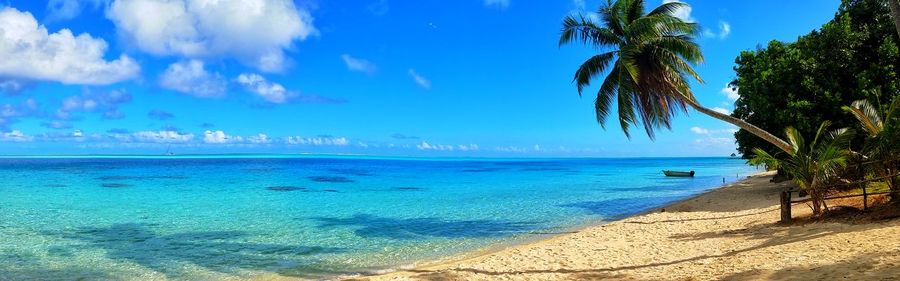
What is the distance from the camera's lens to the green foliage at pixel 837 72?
14.5 meters

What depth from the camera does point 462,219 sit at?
61.9 ft

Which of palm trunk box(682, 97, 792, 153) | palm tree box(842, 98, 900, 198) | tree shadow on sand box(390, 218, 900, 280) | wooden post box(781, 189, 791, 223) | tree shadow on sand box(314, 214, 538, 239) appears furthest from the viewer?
tree shadow on sand box(314, 214, 538, 239)

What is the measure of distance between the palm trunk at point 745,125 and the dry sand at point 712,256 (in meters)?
1.83

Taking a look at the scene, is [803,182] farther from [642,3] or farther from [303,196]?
[303,196]

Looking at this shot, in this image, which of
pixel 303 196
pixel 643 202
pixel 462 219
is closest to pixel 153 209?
pixel 303 196

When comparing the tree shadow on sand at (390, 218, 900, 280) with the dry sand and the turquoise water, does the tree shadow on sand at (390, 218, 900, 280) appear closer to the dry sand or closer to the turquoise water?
the dry sand

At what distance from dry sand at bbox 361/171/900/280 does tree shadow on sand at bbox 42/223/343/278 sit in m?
3.29

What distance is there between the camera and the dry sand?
684 centimetres

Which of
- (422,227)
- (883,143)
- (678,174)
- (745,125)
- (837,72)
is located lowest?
(422,227)

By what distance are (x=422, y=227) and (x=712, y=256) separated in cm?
983

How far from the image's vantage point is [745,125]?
13367 millimetres

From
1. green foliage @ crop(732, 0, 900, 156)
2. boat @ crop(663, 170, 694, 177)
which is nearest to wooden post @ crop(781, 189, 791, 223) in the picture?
green foliage @ crop(732, 0, 900, 156)

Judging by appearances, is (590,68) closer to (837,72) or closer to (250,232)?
(837,72)

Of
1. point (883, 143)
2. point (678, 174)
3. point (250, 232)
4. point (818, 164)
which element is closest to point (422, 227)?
point (250, 232)
